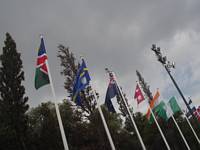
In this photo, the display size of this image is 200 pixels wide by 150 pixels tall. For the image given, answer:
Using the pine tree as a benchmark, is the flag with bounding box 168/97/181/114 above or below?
below

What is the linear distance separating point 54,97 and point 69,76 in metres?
11.4

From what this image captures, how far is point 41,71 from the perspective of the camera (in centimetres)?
1044

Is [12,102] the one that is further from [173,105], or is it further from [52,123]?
[173,105]

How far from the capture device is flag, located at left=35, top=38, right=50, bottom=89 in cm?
1016

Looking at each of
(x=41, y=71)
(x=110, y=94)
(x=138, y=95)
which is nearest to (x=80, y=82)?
(x=41, y=71)

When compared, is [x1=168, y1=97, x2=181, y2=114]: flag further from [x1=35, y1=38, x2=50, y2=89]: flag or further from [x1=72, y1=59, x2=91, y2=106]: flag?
[x1=35, y1=38, x2=50, y2=89]: flag

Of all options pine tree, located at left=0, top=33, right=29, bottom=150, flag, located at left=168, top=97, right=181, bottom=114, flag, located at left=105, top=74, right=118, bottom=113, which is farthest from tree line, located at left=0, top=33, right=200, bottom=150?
flag, located at left=168, top=97, right=181, bottom=114

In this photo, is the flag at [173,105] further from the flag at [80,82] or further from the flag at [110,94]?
the flag at [80,82]

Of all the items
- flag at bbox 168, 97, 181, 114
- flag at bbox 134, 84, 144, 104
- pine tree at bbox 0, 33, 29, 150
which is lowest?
flag at bbox 168, 97, 181, 114

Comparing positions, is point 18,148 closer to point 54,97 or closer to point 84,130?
point 84,130

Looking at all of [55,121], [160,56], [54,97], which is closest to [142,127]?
[55,121]

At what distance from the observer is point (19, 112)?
2386 centimetres

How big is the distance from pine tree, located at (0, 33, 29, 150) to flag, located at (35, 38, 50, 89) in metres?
15.3

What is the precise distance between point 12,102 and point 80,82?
16.1m
